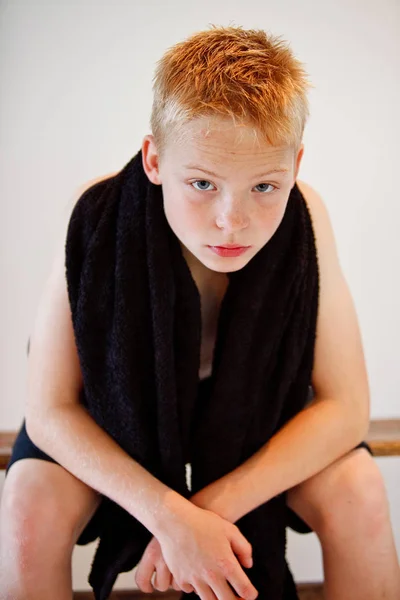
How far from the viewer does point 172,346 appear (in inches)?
31.7

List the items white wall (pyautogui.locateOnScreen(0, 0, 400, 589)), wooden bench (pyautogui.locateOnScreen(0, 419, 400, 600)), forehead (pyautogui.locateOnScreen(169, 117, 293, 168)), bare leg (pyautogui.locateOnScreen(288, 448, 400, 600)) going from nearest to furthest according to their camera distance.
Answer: forehead (pyautogui.locateOnScreen(169, 117, 293, 168))
bare leg (pyautogui.locateOnScreen(288, 448, 400, 600))
wooden bench (pyautogui.locateOnScreen(0, 419, 400, 600))
white wall (pyautogui.locateOnScreen(0, 0, 400, 589))

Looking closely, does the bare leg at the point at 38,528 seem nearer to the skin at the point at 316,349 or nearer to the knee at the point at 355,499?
the skin at the point at 316,349

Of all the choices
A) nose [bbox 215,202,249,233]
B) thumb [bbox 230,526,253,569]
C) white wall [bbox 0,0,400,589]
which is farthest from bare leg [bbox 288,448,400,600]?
white wall [bbox 0,0,400,589]

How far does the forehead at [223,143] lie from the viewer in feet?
2.16

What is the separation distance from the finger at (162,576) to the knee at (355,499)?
0.20 m

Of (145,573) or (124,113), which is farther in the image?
(124,113)

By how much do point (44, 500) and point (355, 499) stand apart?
362mm

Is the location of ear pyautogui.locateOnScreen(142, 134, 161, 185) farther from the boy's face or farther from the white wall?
the white wall

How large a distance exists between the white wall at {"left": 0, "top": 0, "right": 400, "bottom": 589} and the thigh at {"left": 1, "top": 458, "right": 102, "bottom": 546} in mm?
432

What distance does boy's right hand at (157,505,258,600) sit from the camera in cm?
72

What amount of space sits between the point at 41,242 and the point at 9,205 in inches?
3.4

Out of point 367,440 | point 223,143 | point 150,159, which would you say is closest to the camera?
point 223,143

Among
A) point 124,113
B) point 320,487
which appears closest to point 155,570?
point 320,487

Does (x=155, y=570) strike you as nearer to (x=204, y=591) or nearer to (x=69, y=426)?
(x=204, y=591)
